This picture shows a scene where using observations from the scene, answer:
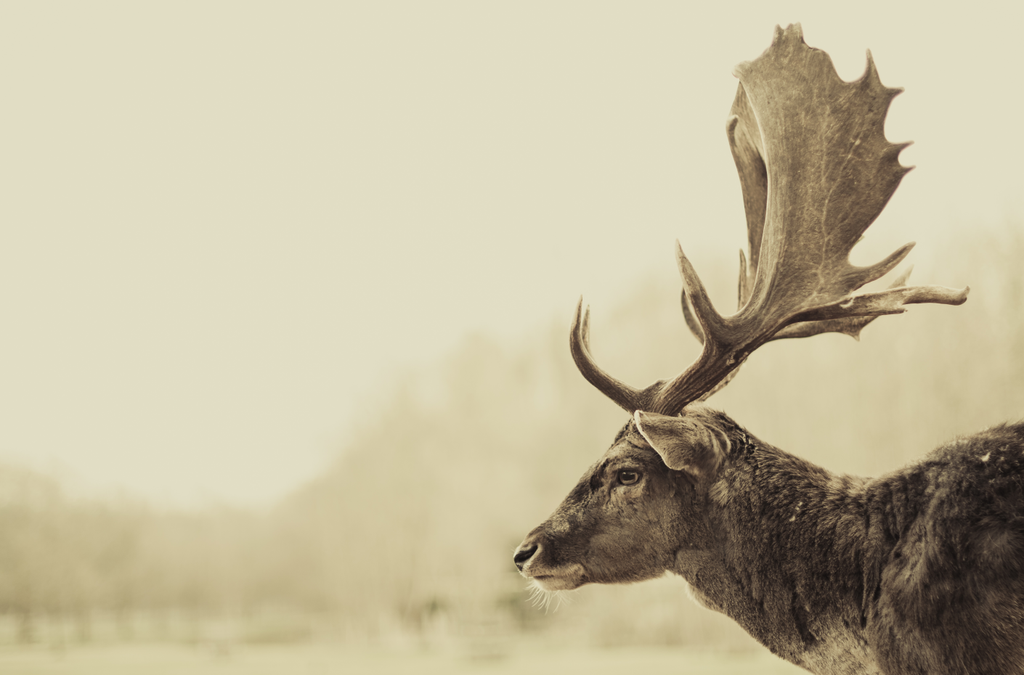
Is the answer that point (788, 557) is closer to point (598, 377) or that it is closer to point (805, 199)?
point (598, 377)

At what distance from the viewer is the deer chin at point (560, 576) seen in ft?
10.4

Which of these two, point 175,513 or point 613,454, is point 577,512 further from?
point 175,513

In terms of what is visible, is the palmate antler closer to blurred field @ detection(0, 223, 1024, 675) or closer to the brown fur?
the brown fur

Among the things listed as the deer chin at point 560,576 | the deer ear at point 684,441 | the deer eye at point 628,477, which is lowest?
the deer chin at point 560,576

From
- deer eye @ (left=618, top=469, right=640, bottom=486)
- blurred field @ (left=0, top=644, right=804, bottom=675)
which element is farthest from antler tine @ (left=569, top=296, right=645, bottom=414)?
blurred field @ (left=0, top=644, right=804, bottom=675)

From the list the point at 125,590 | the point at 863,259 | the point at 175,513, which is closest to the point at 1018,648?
the point at 863,259

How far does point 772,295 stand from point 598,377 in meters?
0.88

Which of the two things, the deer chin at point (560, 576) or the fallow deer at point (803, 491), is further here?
the deer chin at point (560, 576)

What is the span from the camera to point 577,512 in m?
3.23

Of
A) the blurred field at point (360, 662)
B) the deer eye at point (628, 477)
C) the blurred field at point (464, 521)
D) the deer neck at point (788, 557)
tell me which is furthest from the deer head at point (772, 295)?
the blurred field at point (360, 662)

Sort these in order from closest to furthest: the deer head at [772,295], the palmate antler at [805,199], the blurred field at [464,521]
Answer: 1. the deer head at [772,295]
2. the palmate antler at [805,199]
3. the blurred field at [464,521]

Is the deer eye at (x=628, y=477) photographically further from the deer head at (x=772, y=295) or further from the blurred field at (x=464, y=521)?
the blurred field at (x=464, y=521)

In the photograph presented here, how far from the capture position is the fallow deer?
2270 mm

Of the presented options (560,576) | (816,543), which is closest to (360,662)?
(560,576)
